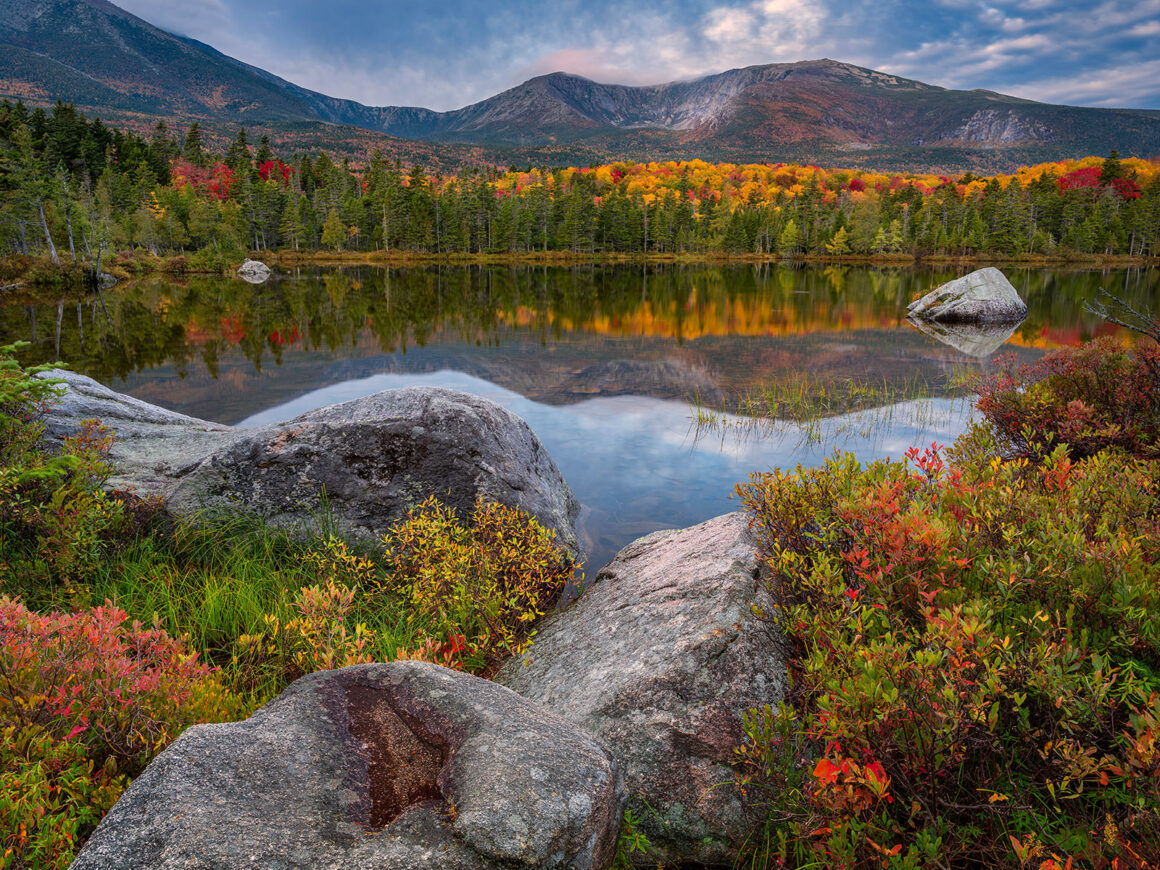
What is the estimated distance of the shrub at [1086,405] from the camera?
659 centimetres

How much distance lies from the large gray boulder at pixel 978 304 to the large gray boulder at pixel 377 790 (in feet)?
114

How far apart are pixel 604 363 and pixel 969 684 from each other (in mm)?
17357

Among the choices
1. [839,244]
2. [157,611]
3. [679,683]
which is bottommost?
[157,611]

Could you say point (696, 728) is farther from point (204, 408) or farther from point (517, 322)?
point (517, 322)

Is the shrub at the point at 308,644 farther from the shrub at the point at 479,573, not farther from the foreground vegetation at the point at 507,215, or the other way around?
the foreground vegetation at the point at 507,215

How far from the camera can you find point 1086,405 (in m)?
7.31

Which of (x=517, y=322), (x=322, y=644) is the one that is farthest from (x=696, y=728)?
(x=517, y=322)

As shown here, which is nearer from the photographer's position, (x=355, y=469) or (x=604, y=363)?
(x=355, y=469)

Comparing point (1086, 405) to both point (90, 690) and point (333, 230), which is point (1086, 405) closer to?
point (90, 690)

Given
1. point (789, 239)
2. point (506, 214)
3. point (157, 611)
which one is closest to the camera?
point (157, 611)

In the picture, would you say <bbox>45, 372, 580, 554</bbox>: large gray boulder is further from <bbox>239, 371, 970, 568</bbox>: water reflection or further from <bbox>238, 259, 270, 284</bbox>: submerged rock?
<bbox>238, 259, 270, 284</bbox>: submerged rock

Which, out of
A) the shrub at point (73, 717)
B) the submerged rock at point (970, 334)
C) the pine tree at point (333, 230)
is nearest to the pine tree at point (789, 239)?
the pine tree at point (333, 230)

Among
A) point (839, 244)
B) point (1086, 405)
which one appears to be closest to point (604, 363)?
point (1086, 405)

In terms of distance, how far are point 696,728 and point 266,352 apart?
2145 centimetres
